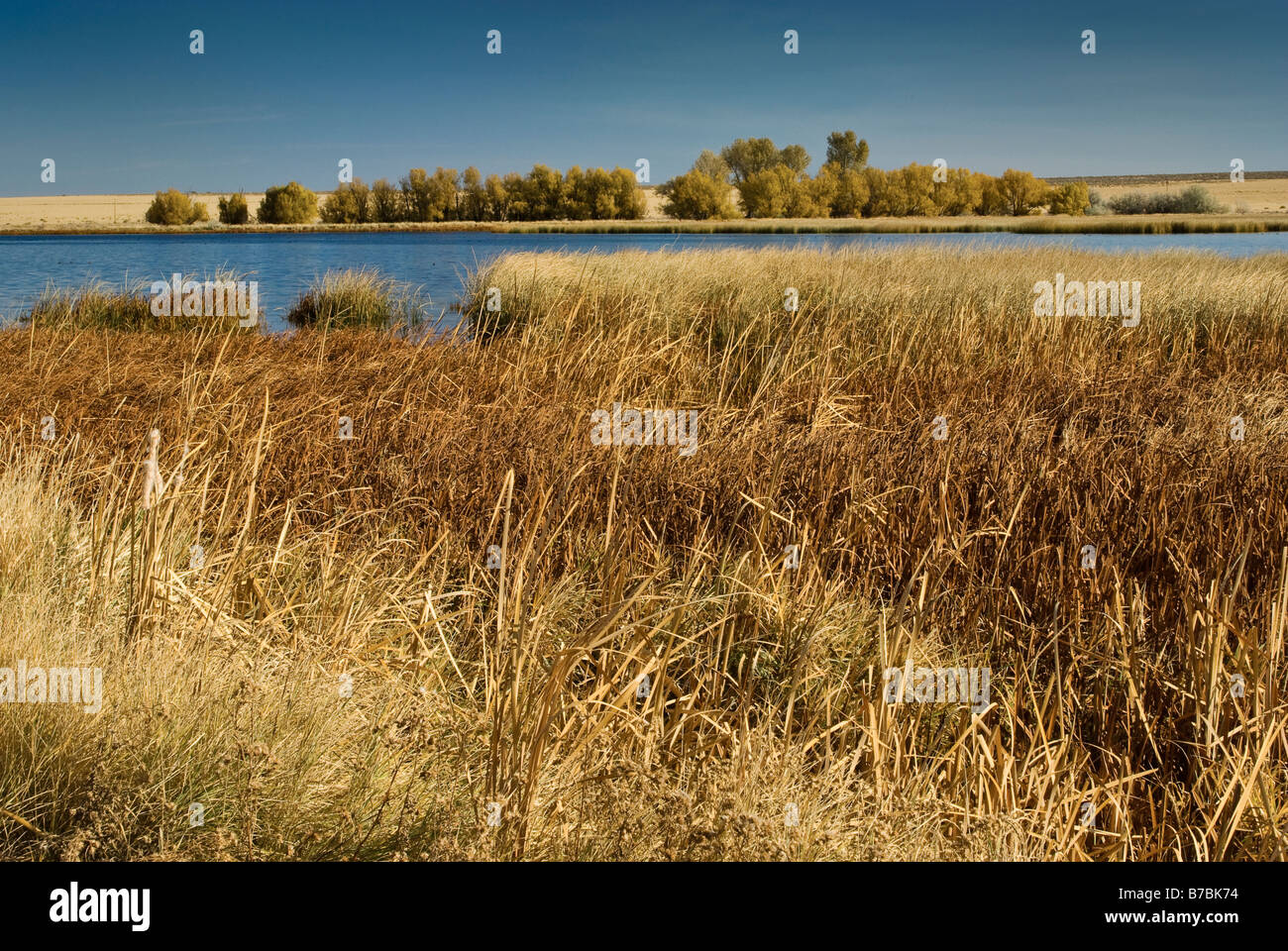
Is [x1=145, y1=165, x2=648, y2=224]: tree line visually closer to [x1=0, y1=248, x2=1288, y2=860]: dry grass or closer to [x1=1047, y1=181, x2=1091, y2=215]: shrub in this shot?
[x1=1047, y1=181, x2=1091, y2=215]: shrub

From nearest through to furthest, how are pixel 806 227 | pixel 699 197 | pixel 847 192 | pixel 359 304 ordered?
pixel 359 304 → pixel 806 227 → pixel 847 192 → pixel 699 197

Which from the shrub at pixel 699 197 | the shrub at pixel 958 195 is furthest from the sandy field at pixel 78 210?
the shrub at pixel 958 195

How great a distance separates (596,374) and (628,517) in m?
3.76

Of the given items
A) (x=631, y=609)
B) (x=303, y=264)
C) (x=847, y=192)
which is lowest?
(x=631, y=609)

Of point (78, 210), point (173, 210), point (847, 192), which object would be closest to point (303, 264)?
point (847, 192)

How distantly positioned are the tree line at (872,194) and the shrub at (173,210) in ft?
149

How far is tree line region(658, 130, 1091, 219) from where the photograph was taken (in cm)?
7338

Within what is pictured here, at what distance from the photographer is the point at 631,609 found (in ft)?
13.4

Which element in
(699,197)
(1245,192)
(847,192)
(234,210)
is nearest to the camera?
(847,192)

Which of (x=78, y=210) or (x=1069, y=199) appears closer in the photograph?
(x=1069, y=199)

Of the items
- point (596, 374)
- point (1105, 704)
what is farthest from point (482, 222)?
point (1105, 704)

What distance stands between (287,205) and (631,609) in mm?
85796

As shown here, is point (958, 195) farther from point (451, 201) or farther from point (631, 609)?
point (631, 609)

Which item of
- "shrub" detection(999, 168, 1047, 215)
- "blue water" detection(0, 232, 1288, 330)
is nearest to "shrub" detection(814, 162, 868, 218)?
"shrub" detection(999, 168, 1047, 215)
